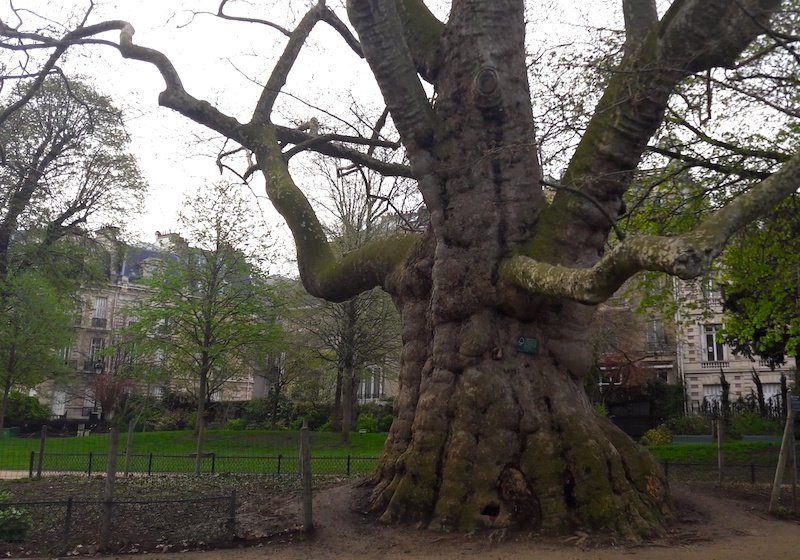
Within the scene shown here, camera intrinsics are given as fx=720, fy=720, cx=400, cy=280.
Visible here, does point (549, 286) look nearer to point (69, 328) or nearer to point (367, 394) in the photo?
point (69, 328)

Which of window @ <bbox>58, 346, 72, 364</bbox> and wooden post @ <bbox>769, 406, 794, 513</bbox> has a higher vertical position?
window @ <bbox>58, 346, 72, 364</bbox>

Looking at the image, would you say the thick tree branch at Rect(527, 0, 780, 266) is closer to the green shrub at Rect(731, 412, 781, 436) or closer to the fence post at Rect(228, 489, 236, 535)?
the fence post at Rect(228, 489, 236, 535)

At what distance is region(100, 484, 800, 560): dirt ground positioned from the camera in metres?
6.39

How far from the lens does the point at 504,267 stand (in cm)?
805

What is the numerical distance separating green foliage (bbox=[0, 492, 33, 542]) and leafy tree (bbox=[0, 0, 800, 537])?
3.70 meters

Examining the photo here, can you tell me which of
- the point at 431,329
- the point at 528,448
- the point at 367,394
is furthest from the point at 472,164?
the point at 367,394

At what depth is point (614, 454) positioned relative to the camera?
25.0ft

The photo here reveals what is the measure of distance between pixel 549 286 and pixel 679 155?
234 inches

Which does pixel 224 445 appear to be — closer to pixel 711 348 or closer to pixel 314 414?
pixel 314 414

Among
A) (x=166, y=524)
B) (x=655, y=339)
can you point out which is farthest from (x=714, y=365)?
(x=166, y=524)

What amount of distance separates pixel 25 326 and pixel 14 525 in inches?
618

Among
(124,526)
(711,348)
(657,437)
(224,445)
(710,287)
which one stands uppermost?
(711,348)

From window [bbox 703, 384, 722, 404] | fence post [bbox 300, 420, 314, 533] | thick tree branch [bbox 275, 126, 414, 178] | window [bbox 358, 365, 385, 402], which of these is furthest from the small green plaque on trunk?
window [bbox 703, 384, 722, 404]

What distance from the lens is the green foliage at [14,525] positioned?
732 centimetres
